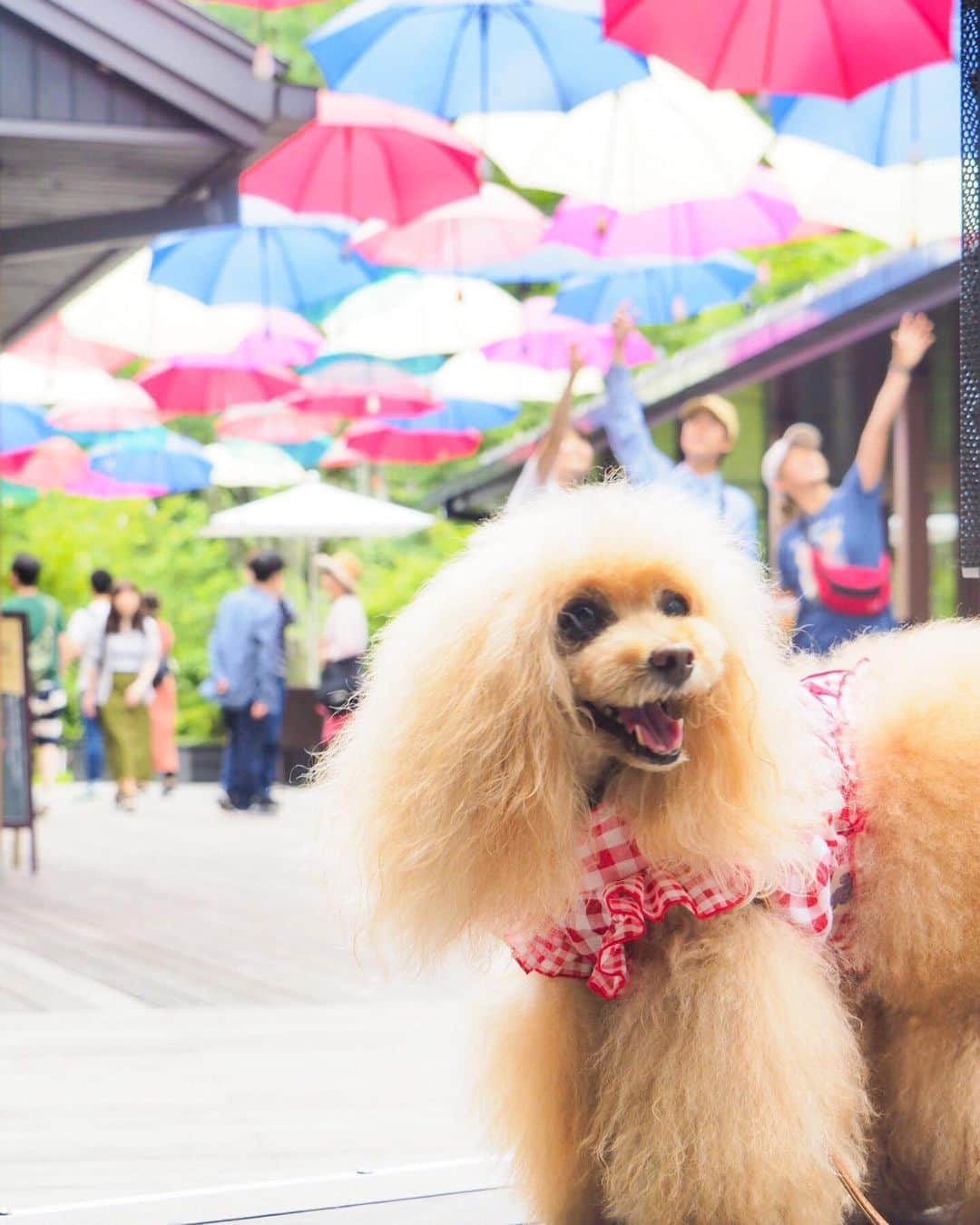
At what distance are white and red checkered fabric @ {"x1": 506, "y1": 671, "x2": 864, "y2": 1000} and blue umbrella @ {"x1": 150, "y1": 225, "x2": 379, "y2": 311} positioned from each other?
341 inches

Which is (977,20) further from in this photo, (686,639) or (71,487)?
(71,487)

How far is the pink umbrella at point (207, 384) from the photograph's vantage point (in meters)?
12.7

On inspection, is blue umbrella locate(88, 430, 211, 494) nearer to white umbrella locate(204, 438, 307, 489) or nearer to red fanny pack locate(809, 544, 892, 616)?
white umbrella locate(204, 438, 307, 489)

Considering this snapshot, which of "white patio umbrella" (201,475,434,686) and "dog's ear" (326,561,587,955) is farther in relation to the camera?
"white patio umbrella" (201,475,434,686)

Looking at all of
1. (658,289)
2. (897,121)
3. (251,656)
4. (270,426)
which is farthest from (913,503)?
(270,426)

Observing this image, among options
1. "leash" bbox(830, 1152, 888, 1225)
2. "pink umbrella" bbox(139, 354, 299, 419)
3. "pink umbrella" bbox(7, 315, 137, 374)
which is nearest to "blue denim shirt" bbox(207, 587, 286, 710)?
"pink umbrella" bbox(139, 354, 299, 419)

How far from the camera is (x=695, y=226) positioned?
955 cm

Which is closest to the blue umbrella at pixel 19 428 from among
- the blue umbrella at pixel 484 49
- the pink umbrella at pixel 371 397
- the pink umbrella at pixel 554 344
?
the pink umbrella at pixel 371 397

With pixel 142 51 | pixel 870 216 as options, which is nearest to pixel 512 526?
pixel 142 51

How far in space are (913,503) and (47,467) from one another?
9.33 m

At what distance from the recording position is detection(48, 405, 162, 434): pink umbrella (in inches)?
551

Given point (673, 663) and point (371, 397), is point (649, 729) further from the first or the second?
point (371, 397)

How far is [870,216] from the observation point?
27.6ft

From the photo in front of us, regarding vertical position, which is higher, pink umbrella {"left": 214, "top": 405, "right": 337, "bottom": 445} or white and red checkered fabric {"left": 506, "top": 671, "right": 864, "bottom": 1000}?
pink umbrella {"left": 214, "top": 405, "right": 337, "bottom": 445}
